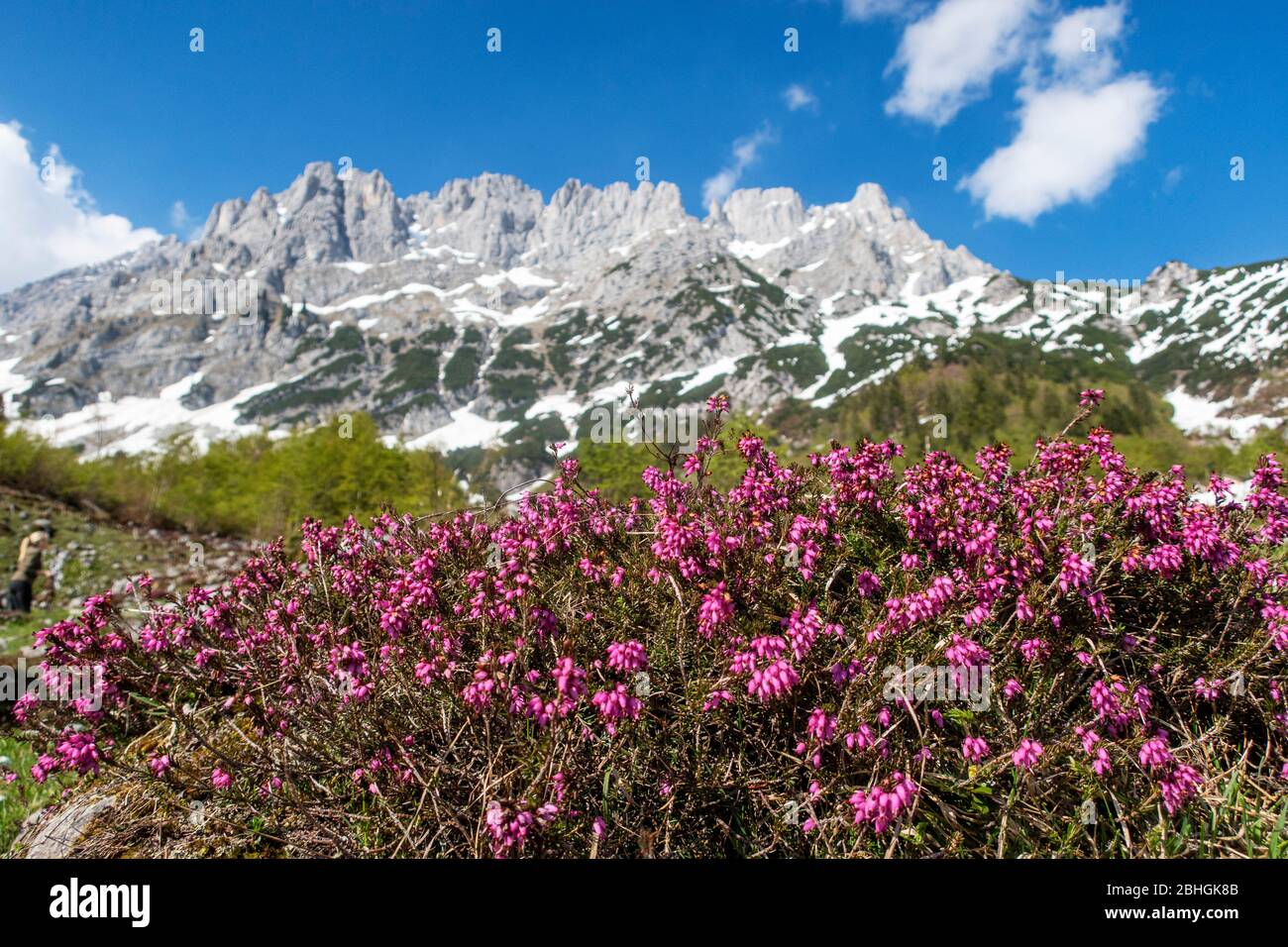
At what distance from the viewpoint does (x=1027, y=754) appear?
8.02ft

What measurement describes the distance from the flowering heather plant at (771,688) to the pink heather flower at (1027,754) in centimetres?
7

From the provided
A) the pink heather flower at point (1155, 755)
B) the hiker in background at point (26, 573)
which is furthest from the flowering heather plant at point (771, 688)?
the hiker in background at point (26, 573)

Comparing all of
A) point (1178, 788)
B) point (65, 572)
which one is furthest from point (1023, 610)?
point (65, 572)

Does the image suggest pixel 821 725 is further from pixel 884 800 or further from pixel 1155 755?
pixel 1155 755

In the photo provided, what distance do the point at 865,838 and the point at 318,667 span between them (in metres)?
2.99

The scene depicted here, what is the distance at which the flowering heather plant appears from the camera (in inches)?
99.5

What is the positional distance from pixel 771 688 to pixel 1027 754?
1.13m

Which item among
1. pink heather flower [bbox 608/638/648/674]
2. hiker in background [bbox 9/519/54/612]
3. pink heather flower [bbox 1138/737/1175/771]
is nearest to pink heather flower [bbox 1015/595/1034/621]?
pink heather flower [bbox 1138/737/1175/771]

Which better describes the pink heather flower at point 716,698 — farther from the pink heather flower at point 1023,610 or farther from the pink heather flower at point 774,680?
the pink heather flower at point 1023,610

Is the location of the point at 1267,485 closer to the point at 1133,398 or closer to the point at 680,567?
the point at 680,567

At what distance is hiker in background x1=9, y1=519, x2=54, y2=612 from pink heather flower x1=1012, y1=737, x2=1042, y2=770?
58.5ft
